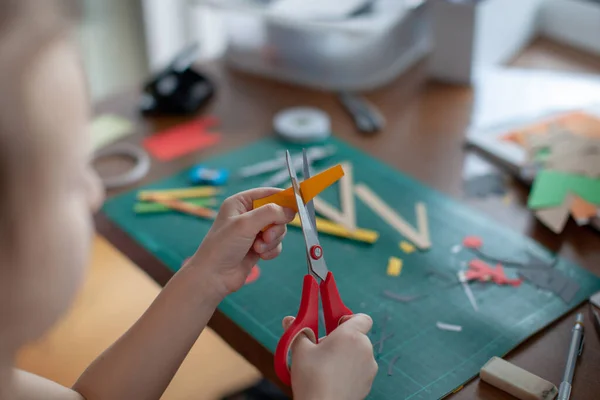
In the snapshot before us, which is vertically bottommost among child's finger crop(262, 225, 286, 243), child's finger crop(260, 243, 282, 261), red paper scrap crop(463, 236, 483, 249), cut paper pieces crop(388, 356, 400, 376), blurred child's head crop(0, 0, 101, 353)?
cut paper pieces crop(388, 356, 400, 376)

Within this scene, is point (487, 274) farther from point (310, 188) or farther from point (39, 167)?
point (39, 167)

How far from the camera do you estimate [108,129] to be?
3.96 feet

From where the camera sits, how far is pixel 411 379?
711 mm

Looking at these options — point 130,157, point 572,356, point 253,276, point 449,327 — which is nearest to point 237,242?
point 253,276

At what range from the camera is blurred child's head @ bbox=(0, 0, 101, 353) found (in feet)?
1.37

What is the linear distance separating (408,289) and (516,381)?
19 cm

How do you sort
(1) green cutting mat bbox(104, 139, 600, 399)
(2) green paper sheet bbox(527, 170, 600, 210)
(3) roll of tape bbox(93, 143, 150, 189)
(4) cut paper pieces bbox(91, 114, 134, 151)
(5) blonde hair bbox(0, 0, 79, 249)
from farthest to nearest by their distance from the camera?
(4) cut paper pieces bbox(91, 114, 134, 151), (3) roll of tape bbox(93, 143, 150, 189), (2) green paper sheet bbox(527, 170, 600, 210), (1) green cutting mat bbox(104, 139, 600, 399), (5) blonde hair bbox(0, 0, 79, 249)

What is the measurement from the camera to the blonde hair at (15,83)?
0.41 metres

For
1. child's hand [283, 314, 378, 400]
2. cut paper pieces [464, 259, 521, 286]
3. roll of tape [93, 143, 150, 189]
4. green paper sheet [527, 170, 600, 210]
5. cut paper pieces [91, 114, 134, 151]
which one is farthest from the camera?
cut paper pieces [91, 114, 134, 151]

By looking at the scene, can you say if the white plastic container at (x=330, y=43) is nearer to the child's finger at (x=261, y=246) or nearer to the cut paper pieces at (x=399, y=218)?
the cut paper pieces at (x=399, y=218)

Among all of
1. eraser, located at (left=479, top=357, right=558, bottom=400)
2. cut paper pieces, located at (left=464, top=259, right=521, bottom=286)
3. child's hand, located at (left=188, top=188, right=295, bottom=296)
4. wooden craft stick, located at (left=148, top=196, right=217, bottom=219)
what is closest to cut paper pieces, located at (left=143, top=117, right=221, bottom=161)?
wooden craft stick, located at (left=148, top=196, right=217, bottom=219)

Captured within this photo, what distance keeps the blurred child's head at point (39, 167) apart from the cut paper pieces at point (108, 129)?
70 cm

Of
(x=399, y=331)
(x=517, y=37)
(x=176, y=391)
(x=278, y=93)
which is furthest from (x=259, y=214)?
(x=517, y=37)

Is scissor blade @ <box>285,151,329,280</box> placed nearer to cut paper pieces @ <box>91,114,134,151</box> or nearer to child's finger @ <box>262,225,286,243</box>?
child's finger @ <box>262,225,286,243</box>
